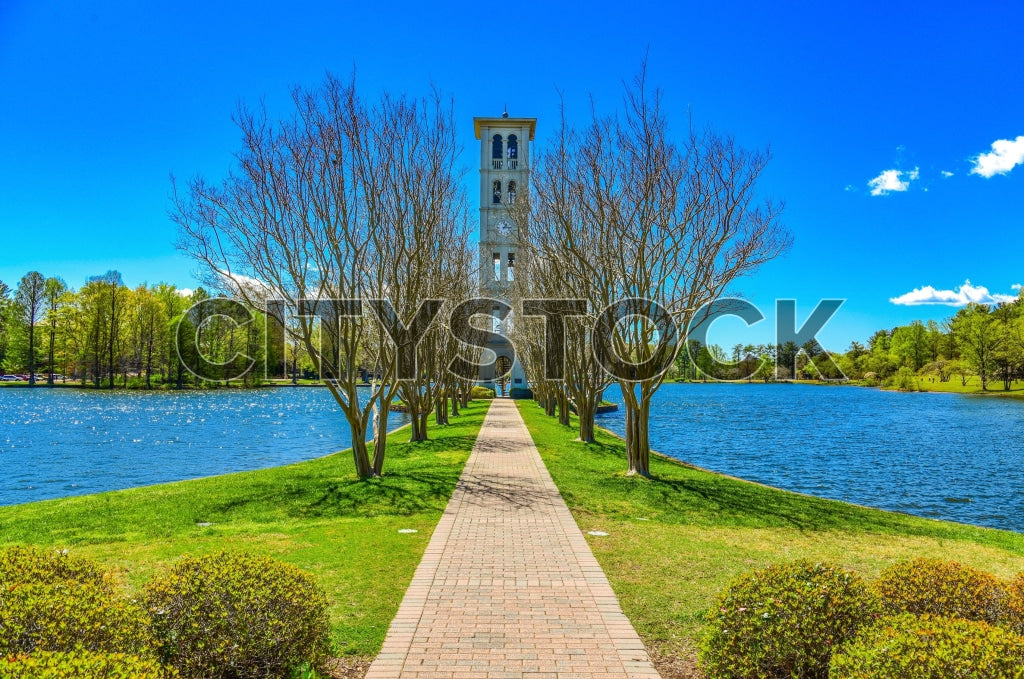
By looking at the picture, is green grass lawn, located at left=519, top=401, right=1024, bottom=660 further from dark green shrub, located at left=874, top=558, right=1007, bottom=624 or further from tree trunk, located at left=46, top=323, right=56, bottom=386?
tree trunk, located at left=46, top=323, right=56, bottom=386


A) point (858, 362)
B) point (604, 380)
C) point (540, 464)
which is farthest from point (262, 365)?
point (858, 362)

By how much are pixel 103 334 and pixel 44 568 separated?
62.1m

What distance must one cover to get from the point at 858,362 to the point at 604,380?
4036 inches

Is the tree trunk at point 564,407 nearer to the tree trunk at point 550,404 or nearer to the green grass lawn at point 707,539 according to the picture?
the tree trunk at point 550,404

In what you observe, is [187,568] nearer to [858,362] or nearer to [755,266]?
[755,266]

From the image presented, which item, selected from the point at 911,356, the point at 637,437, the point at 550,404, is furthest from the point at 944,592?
the point at 911,356

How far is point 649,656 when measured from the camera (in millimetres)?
4883

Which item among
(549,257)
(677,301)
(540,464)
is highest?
(549,257)

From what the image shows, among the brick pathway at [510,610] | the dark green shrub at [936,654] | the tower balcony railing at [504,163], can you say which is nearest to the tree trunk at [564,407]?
the brick pathway at [510,610]

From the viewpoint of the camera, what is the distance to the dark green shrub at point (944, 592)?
4.07 m

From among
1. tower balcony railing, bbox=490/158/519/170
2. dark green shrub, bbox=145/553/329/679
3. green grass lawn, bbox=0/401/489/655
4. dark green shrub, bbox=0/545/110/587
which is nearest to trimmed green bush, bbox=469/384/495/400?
tower balcony railing, bbox=490/158/519/170

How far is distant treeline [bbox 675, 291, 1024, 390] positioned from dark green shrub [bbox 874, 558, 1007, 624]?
167 feet

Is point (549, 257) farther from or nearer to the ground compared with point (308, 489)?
farther from the ground

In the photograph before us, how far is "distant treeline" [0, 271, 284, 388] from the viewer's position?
186 feet
